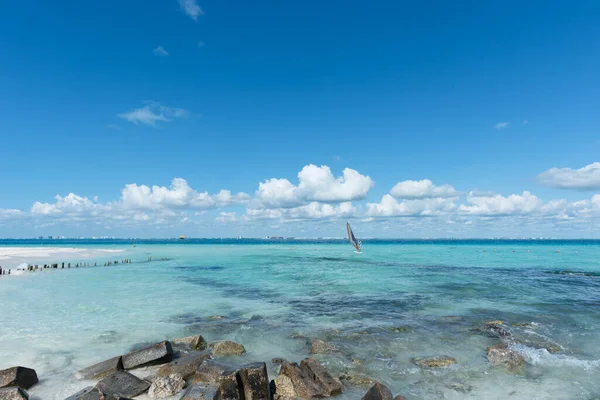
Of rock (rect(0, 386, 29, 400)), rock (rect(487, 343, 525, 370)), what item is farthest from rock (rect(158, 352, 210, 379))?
rock (rect(487, 343, 525, 370))

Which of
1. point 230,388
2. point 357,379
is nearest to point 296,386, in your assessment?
point 230,388

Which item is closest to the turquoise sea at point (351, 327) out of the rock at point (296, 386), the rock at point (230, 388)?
the rock at point (296, 386)

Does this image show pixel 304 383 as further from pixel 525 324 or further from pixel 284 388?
pixel 525 324

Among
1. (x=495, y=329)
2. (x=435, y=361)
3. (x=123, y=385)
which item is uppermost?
(x=123, y=385)

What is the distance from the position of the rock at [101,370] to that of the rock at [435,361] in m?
8.76

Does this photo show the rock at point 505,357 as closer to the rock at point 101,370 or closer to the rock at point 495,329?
the rock at point 495,329

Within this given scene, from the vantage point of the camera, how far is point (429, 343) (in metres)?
13.2

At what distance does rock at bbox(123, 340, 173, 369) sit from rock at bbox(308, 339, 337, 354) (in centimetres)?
458

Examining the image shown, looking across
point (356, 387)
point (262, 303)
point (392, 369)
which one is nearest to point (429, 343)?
point (392, 369)

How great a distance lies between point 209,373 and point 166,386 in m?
1.02

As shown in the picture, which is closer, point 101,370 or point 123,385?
point 123,385

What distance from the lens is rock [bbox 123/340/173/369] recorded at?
10.1m

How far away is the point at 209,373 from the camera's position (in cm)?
897

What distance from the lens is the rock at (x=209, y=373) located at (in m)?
8.84
